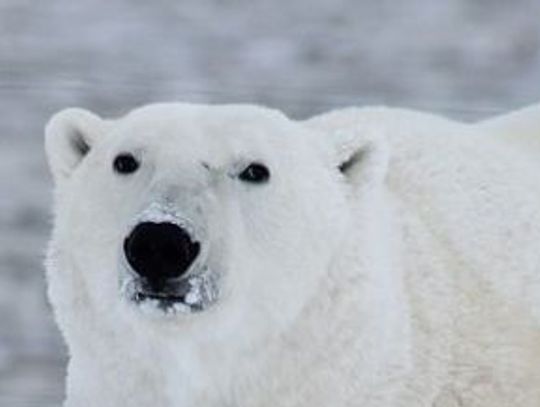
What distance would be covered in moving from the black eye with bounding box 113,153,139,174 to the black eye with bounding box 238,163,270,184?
0.64ft

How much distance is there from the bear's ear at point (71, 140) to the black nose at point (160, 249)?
1.54 feet

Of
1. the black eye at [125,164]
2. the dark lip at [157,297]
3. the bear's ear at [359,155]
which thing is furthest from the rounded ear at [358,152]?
the dark lip at [157,297]

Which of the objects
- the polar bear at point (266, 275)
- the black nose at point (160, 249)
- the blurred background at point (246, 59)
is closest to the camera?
the black nose at point (160, 249)

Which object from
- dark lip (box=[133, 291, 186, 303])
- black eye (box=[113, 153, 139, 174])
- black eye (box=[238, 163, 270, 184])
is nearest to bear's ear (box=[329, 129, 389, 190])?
black eye (box=[238, 163, 270, 184])

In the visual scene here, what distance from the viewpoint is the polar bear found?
10.3 ft

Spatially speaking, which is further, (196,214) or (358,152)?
(358,152)

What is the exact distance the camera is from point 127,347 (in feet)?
10.9

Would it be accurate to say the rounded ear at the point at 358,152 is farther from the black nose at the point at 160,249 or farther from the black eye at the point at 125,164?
the black nose at the point at 160,249

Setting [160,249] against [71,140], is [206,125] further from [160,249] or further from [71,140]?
[160,249]

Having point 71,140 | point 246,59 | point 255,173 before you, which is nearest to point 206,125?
point 255,173

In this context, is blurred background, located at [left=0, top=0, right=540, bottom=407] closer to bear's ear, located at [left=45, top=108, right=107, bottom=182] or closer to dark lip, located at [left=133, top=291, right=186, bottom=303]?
bear's ear, located at [left=45, top=108, right=107, bottom=182]

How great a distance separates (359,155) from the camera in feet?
11.5

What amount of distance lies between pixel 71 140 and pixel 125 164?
0.68ft

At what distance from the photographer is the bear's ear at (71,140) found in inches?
136
